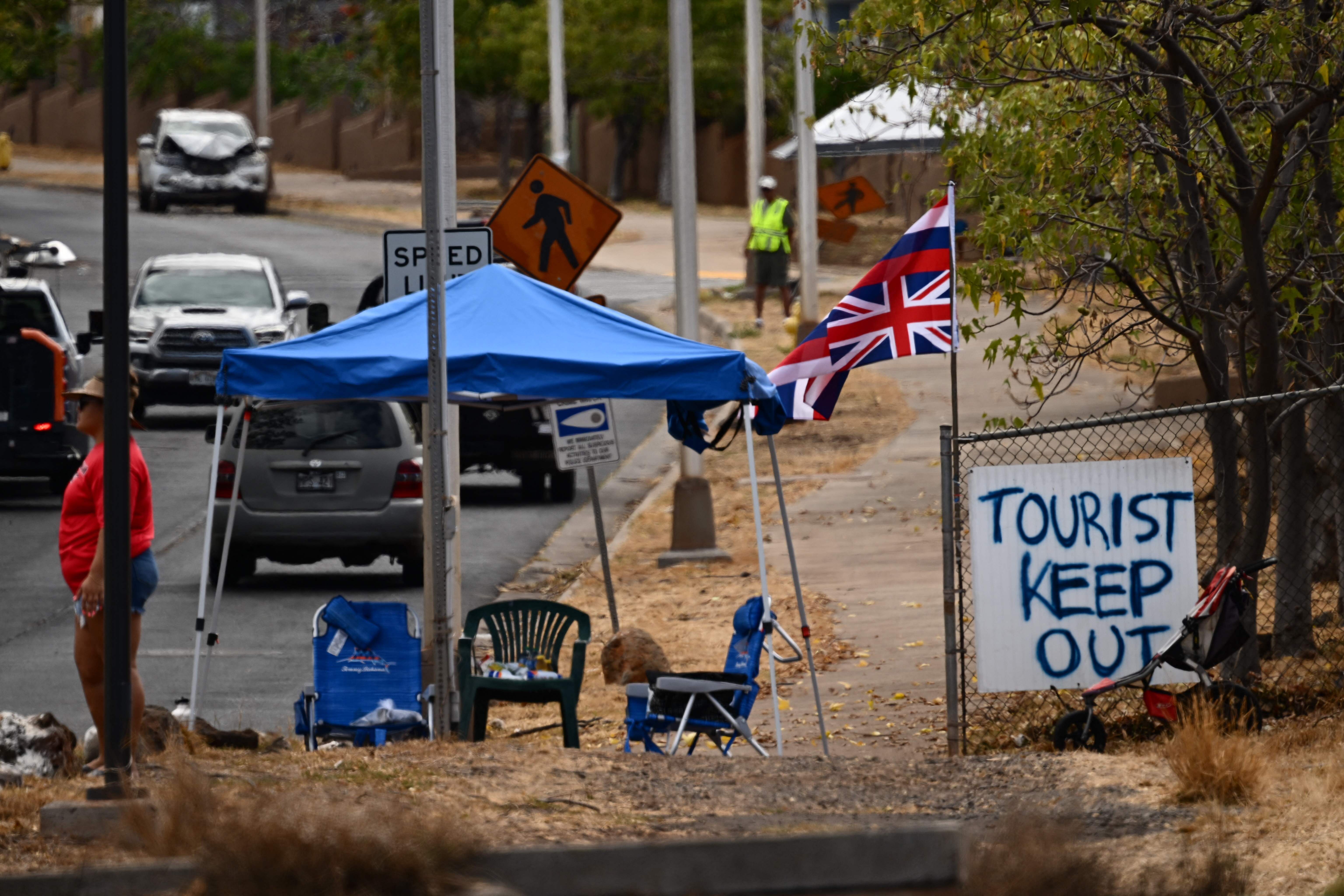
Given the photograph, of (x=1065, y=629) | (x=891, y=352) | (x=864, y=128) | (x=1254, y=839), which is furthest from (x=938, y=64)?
(x=864, y=128)

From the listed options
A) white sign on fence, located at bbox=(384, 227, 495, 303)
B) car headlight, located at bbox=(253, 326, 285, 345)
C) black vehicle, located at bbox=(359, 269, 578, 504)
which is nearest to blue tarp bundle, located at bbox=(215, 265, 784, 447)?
white sign on fence, located at bbox=(384, 227, 495, 303)

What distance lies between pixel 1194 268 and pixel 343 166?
4987cm

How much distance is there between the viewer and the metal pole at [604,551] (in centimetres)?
1234

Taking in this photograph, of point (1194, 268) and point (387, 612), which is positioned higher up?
point (1194, 268)

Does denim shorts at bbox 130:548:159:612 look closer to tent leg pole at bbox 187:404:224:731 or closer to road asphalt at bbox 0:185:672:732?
tent leg pole at bbox 187:404:224:731

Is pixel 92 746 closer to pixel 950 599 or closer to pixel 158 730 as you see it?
pixel 158 730

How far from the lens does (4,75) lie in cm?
4697

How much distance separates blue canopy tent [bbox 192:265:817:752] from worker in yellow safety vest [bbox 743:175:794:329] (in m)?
17.7

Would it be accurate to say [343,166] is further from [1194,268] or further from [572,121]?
[1194,268]

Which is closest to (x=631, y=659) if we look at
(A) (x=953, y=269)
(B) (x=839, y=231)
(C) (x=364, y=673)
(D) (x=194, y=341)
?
(C) (x=364, y=673)

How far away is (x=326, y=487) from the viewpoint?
14.5 metres

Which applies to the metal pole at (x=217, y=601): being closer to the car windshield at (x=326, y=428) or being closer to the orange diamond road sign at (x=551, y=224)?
the car windshield at (x=326, y=428)

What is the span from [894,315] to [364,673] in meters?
3.43

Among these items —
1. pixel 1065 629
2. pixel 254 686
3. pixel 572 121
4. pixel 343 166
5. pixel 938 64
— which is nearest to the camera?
pixel 1065 629
